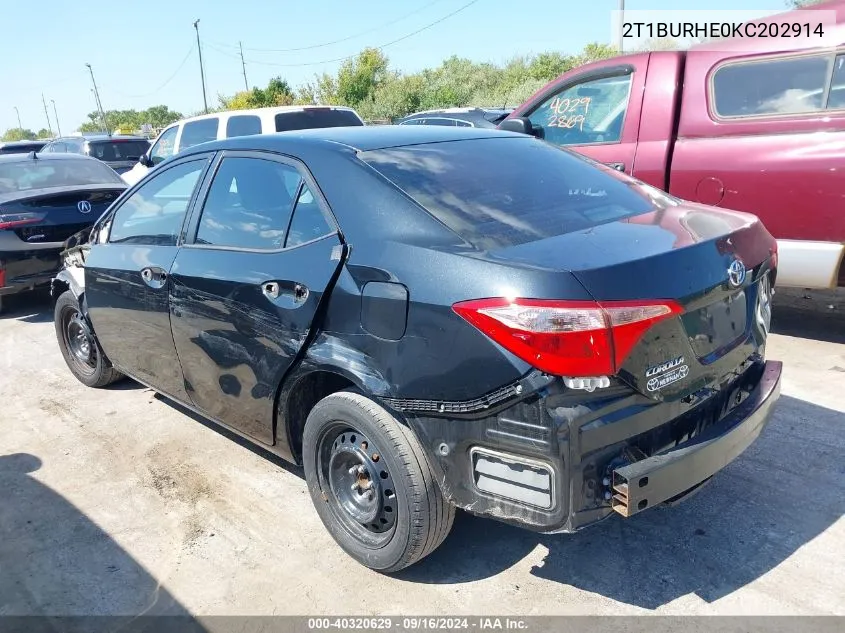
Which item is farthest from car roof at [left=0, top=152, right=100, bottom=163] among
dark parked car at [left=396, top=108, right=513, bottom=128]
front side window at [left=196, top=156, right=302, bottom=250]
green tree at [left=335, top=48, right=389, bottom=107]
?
green tree at [left=335, top=48, right=389, bottom=107]

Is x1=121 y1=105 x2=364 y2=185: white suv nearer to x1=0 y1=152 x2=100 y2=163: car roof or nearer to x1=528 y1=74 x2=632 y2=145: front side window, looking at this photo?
x1=0 y1=152 x2=100 y2=163: car roof

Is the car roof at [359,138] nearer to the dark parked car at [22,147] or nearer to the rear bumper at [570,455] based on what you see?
the rear bumper at [570,455]

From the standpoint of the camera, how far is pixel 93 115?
3745 inches

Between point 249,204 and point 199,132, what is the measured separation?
7753 mm

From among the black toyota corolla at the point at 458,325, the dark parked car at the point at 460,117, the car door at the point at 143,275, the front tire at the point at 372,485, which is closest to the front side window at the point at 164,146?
the dark parked car at the point at 460,117

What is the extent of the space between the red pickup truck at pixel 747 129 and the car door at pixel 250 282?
2123mm

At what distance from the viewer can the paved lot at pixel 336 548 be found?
2.61m

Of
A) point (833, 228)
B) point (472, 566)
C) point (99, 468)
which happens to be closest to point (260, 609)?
point (472, 566)

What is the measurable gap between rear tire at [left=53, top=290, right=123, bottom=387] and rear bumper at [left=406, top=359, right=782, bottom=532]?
10.8 feet

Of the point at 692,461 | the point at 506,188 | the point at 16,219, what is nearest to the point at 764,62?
the point at 506,188

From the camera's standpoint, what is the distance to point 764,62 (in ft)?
15.9

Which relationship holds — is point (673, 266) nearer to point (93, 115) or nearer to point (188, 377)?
point (188, 377)

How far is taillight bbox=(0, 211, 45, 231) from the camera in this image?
6.48 metres

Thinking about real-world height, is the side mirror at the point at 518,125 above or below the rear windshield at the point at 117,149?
above
